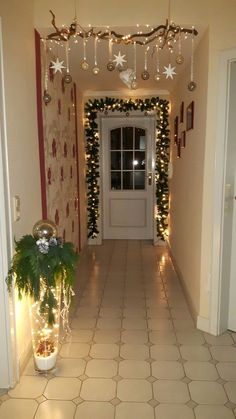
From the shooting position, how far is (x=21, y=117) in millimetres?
2309

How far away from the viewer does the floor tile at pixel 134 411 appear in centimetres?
191

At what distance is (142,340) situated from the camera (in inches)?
106

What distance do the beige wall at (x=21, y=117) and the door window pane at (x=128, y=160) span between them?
306cm

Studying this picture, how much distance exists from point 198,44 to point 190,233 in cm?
165

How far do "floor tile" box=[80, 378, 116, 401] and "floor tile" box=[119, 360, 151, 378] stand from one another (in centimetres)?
13

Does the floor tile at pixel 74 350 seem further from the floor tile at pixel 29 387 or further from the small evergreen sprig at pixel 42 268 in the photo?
the small evergreen sprig at pixel 42 268

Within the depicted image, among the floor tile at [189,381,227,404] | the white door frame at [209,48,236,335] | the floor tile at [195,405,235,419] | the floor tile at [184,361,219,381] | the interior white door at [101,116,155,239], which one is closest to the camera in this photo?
the floor tile at [195,405,235,419]

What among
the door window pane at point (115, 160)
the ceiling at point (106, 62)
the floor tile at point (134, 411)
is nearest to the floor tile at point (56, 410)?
the floor tile at point (134, 411)

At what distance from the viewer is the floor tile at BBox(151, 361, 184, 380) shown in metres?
2.25

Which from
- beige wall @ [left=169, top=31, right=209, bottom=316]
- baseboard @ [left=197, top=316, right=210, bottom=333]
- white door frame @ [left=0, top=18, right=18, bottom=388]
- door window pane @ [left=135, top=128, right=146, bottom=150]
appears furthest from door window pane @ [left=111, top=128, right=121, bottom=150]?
white door frame @ [left=0, top=18, right=18, bottom=388]

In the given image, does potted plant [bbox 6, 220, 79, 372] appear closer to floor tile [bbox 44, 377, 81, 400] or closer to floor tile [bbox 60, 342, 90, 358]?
floor tile [bbox 44, 377, 81, 400]


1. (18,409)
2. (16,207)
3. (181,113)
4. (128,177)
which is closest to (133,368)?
(18,409)

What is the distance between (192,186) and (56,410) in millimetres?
2098

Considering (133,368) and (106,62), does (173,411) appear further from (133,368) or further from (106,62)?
(106,62)
